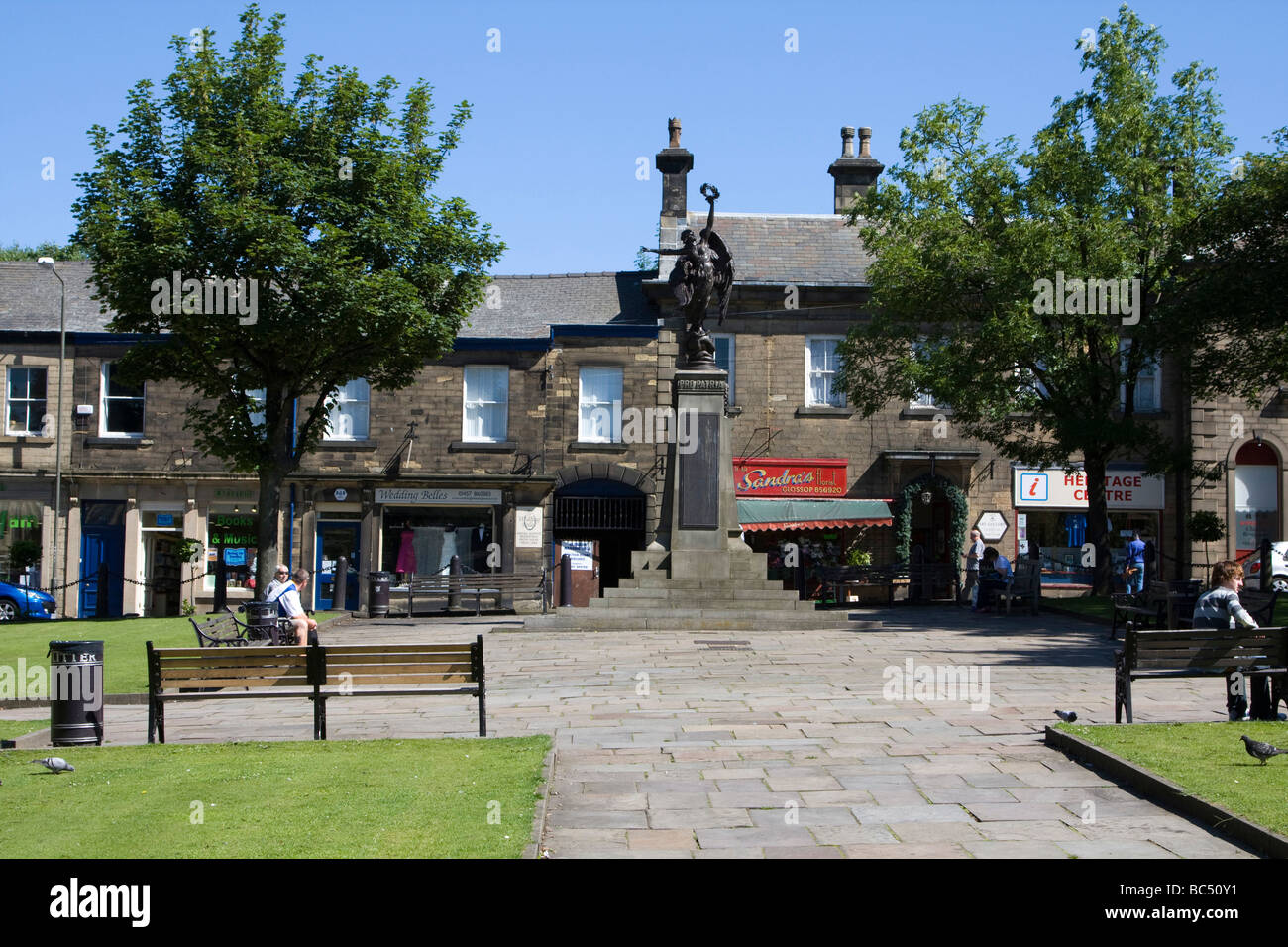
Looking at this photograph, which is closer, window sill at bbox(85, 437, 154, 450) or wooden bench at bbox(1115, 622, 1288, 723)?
wooden bench at bbox(1115, 622, 1288, 723)

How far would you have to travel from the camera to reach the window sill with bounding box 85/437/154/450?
30266 mm

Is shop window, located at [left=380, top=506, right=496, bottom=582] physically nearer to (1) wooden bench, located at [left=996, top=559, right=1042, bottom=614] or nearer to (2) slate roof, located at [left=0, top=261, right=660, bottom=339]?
(2) slate roof, located at [left=0, top=261, right=660, bottom=339]

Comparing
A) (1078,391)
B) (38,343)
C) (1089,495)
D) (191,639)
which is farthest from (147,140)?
(1089,495)

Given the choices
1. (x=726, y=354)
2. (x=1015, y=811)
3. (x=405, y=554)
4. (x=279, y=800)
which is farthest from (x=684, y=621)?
(x=279, y=800)

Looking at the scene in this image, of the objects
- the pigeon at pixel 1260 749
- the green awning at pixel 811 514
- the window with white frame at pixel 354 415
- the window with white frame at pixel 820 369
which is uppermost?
the window with white frame at pixel 820 369

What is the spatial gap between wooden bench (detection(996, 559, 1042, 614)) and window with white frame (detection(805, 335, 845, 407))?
8.80m

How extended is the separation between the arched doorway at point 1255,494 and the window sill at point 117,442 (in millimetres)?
27448

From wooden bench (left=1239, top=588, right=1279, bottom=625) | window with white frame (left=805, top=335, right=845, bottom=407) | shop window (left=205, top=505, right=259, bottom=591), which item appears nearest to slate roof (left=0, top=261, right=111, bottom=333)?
shop window (left=205, top=505, right=259, bottom=591)

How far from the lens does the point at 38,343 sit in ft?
99.9

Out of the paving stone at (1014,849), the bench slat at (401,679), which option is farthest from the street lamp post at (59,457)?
the paving stone at (1014,849)

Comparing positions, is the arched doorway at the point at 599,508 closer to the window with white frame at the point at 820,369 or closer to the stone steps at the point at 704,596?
the window with white frame at the point at 820,369

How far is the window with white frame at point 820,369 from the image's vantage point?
31391mm

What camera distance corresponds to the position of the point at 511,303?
108 ft

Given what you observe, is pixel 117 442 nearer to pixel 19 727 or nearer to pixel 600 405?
pixel 600 405
